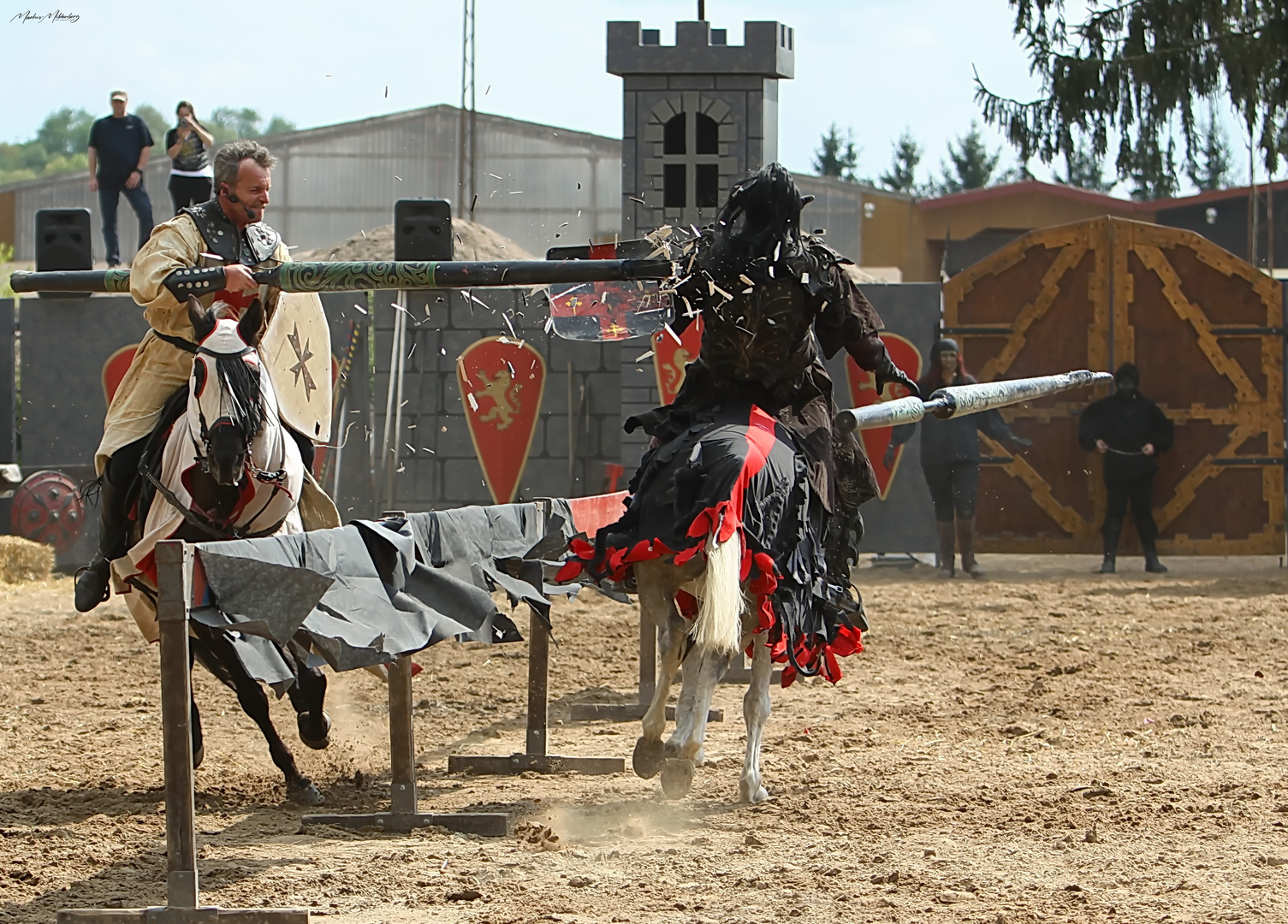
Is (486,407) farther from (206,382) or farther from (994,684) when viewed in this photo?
(206,382)

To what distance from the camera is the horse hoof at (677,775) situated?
5.10 metres

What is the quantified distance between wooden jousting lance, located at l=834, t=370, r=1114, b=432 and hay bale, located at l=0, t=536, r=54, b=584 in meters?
8.29

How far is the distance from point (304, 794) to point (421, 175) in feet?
82.8

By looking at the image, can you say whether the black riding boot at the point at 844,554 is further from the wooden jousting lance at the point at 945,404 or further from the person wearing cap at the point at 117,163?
the person wearing cap at the point at 117,163

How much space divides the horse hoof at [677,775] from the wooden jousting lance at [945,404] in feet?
4.79

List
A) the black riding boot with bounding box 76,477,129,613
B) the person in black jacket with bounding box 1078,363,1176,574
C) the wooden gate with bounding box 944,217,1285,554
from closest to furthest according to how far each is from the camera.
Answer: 1. the black riding boot with bounding box 76,477,129,613
2. the person in black jacket with bounding box 1078,363,1176,574
3. the wooden gate with bounding box 944,217,1285,554

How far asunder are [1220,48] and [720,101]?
892cm

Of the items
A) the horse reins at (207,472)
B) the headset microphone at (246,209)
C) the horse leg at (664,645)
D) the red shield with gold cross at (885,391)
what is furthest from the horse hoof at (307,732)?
the red shield with gold cross at (885,391)

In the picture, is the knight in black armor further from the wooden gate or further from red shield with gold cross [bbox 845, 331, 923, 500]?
the wooden gate

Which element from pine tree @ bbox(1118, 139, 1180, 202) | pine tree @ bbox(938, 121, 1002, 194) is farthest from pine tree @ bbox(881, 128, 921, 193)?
pine tree @ bbox(1118, 139, 1180, 202)

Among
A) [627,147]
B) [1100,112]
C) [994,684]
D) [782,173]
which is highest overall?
[1100,112]

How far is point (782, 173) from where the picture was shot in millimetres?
5605

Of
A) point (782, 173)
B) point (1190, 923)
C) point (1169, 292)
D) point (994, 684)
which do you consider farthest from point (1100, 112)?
point (1190, 923)

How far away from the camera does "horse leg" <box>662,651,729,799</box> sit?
5102mm
